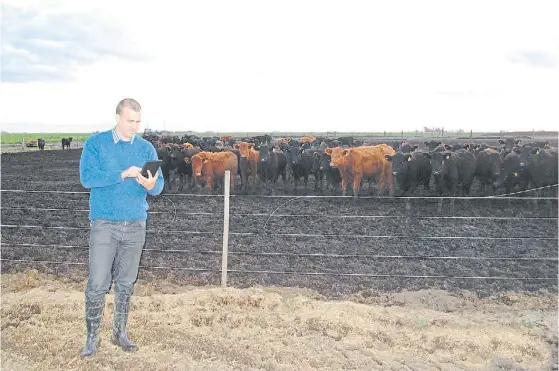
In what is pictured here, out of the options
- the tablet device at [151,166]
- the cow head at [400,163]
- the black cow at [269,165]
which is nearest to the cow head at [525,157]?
the cow head at [400,163]

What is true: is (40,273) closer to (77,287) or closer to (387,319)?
(77,287)

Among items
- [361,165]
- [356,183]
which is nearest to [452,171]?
[361,165]

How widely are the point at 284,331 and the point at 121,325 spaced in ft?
4.56

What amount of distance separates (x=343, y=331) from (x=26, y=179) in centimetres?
1751

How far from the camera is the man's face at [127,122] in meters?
3.80

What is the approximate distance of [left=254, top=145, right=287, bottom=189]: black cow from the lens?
656 inches

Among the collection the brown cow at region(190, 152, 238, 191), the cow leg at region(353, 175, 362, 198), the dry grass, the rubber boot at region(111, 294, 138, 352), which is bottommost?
the dry grass

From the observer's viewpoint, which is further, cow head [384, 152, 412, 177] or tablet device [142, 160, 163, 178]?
cow head [384, 152, 412, 177]

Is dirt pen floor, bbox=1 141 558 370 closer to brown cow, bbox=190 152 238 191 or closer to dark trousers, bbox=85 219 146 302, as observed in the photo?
dark trousers, bbox=85 219 146 302

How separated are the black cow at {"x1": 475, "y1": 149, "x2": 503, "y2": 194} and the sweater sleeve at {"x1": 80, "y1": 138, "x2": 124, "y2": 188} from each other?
13.2 m

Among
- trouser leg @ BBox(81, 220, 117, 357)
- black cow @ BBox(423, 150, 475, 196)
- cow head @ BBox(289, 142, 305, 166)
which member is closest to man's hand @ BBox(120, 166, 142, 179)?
trouser leg @ BBox(81, 220, 117, 357)

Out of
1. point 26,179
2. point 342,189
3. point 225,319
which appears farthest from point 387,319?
point 26,179

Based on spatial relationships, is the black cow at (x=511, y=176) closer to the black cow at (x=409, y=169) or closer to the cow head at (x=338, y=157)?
the black cow at (x=409, y=169)

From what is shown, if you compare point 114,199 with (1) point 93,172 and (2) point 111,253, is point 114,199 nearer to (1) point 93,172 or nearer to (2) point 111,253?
(1) point 93,172
